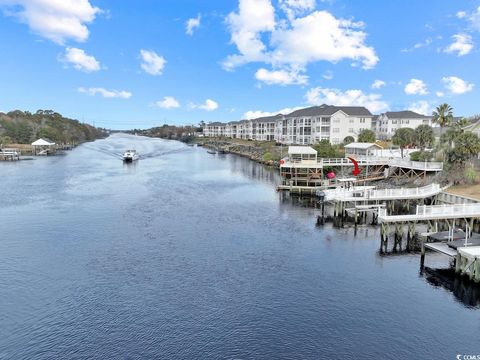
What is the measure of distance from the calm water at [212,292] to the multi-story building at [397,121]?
88675 millimetres

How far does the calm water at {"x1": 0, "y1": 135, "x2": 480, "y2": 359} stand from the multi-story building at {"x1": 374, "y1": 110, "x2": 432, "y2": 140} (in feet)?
291

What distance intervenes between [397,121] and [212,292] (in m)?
115

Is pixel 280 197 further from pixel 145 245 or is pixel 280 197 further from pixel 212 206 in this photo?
pixel 145 245

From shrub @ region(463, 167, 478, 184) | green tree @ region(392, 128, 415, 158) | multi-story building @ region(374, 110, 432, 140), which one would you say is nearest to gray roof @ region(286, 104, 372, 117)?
multi-story building @ region(374, 110, 432, 140)

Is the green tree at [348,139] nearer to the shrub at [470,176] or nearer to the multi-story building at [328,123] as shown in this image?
the multi-story building at [328,123]

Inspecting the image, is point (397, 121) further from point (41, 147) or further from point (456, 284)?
point (41, 147)

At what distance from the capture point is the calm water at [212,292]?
21219mm

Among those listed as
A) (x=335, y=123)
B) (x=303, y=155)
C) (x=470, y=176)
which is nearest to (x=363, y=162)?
(x=303, y=155)

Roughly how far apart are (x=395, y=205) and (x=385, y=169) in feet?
64.1

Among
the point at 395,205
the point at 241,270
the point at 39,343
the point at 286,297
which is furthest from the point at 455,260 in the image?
the point at 39,343

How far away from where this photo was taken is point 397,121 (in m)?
125

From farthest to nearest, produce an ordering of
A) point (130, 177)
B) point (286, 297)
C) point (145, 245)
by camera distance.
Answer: point (130, 177)
point (145, 245)
point (286, 297)

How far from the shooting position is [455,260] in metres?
31.8

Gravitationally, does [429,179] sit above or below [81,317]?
above
